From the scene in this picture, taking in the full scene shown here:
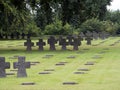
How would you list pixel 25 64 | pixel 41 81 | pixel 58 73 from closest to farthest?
pixel 41 81 → pixel 25 64 → pixel 58 73

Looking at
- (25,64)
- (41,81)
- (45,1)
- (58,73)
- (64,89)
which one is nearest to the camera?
(64,89)

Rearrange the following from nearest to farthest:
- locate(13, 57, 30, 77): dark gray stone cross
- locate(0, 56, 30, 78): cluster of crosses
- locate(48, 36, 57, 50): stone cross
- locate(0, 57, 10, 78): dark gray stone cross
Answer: locate(0, 57, 10, 78): dark gray stone cross, locate(0, 56, 30, 78): cluster of crosses, locate(13, 57, 30, 77): dark gray stone cross, locate(48, 36, 57, 50): stone cross

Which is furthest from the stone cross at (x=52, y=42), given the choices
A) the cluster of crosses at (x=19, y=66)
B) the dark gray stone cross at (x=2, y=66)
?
the dark gray stone cross at (x=2, y=66)

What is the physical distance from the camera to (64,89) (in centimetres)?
1366

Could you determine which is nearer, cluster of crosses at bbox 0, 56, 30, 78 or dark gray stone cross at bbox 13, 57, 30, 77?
cluster of crosses at bbox 0, 56, 30, 78

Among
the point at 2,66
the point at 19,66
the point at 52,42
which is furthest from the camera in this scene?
the point at 52,42

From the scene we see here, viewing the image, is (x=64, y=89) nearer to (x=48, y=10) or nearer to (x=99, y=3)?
(x=48, y=10)

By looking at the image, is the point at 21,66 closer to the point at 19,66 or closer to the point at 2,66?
the point at 19,66

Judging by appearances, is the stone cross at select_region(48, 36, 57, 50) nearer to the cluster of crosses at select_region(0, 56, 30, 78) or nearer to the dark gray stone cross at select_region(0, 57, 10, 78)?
the cluster of crosses at select_region(0, 56, 30, 78)

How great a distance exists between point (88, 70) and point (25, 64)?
3.09m

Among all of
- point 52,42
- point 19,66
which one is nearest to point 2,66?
point 19,66

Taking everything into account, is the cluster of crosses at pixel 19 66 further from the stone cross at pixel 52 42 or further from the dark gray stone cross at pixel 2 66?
the stone cross at pixel 52 42

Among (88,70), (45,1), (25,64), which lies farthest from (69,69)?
(45,1)

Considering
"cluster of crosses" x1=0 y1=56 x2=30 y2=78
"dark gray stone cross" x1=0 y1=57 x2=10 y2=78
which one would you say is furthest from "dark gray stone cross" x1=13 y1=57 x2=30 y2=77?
"dark gray stone cross" x1=0 y1=57 x2=10 y2=78
